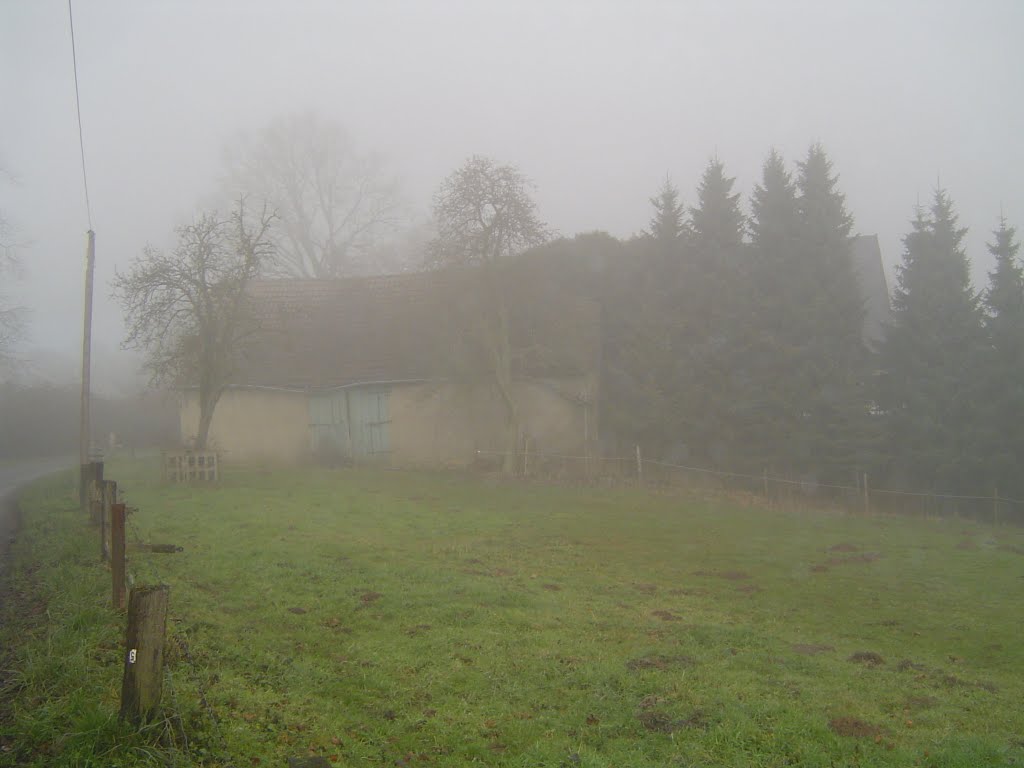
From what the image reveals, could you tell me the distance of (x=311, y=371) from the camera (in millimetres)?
26297

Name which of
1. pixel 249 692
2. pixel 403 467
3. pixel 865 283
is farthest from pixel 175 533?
pixel 865 283

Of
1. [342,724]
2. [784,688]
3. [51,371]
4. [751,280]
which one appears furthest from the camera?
[51,371]

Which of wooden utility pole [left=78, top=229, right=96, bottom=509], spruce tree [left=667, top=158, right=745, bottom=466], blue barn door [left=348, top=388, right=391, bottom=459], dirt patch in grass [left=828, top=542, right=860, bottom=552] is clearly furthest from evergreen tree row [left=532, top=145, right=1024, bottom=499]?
wooden utility pole [left=78, top=229, right=96, bottom=509]

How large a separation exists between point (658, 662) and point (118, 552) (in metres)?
4.85

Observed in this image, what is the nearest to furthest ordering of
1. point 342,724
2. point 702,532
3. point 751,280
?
point 342,724 < point 702,532 < point 751,280

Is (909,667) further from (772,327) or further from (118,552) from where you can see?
(772,327)

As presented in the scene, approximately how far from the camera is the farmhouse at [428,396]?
24.3m

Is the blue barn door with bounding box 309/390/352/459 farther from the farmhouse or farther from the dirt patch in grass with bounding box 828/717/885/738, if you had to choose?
the dirt patch in grass with bounding box 828/717/885/738

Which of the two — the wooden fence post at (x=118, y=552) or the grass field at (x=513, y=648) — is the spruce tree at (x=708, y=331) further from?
the wooden fence post at (x=118, y=552)

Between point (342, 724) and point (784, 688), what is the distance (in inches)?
143

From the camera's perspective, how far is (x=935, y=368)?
81.9 ft

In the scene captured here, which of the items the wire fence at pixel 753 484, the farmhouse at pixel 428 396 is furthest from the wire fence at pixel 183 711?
the farmhouse at pixel 428 396

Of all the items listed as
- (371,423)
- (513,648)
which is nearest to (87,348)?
(371,423)

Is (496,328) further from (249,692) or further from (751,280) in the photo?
(249,692)
